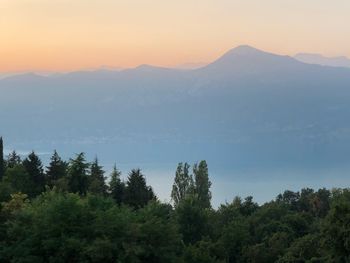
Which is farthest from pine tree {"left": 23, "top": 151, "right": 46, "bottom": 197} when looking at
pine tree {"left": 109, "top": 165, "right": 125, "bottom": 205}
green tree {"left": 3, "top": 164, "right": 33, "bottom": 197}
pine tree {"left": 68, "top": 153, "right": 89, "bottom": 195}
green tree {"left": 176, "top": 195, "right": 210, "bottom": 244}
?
green tree {"left": 176, "top": 195, "right": 210, "bottom": 244}

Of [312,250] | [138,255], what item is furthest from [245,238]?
[138,255]

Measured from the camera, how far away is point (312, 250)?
24.3 metres

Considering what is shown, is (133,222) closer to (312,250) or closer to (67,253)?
(67,253)

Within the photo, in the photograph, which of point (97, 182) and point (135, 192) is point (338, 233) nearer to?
point (135, 192)

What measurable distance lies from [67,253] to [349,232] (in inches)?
361

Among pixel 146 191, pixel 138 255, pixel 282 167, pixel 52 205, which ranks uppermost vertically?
pixel 282 167

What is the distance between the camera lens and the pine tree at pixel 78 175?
95.8ft

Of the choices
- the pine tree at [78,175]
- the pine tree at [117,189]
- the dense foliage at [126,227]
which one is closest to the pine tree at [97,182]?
the dense foliage at [126,227]

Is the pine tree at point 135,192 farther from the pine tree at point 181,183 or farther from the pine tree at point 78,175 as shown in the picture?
the pine tree at point 181,183

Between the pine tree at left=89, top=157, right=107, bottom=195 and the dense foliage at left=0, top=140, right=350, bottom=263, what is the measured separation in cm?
11

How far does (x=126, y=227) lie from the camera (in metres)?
17.9

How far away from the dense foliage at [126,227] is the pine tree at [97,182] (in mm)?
112

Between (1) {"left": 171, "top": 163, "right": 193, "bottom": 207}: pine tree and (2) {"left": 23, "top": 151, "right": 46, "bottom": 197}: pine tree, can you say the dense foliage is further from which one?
(1) {"left": 171, "top": 163, "right": 193, "bottom": 207}: pine tree

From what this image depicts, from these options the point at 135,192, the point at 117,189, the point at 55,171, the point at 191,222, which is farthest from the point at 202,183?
the point at 55,171
